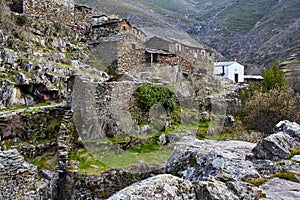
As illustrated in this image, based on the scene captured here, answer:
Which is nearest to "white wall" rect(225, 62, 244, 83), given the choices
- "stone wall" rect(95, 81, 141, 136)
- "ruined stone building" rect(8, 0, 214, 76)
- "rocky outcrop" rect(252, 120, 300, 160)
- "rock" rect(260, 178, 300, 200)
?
"ruined stone building" rect(8, 0, 214, 76)

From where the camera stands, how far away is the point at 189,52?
30266 millimetres

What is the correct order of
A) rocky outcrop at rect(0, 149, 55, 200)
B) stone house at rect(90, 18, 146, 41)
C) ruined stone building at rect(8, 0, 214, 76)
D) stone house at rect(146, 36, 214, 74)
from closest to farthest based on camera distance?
rocky outcrop at rect(0, 149, 55, 200) < ruined stone building at rect(8, 0, 214, 76) < stone house at rect(90, 18, 146, 41) < stone house at rect(146, 36, 214, 74)

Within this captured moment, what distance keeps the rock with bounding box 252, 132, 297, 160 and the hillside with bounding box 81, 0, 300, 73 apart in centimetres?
4671

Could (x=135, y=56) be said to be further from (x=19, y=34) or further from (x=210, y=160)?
(x=210, y=160)

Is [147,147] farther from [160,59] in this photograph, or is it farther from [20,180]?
[160,59]

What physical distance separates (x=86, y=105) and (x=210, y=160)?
7705mm

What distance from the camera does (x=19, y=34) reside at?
48.8ft

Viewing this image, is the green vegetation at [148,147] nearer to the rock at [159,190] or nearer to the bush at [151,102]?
the bush at [151,102]

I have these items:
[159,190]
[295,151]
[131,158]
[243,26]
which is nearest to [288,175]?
[295,151]

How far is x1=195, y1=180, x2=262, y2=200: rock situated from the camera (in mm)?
2799

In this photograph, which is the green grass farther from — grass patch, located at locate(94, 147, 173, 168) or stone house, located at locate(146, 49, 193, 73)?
stone house, located at locate(146, 49, 193, 73)

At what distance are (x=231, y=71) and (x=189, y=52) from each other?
14086 mm

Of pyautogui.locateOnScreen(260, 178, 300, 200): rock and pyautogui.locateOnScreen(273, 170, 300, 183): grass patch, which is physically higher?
pyautogui.locateOnScreen(273, 170, 300, 183): grass patch

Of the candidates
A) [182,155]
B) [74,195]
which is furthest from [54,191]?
[182,155]
